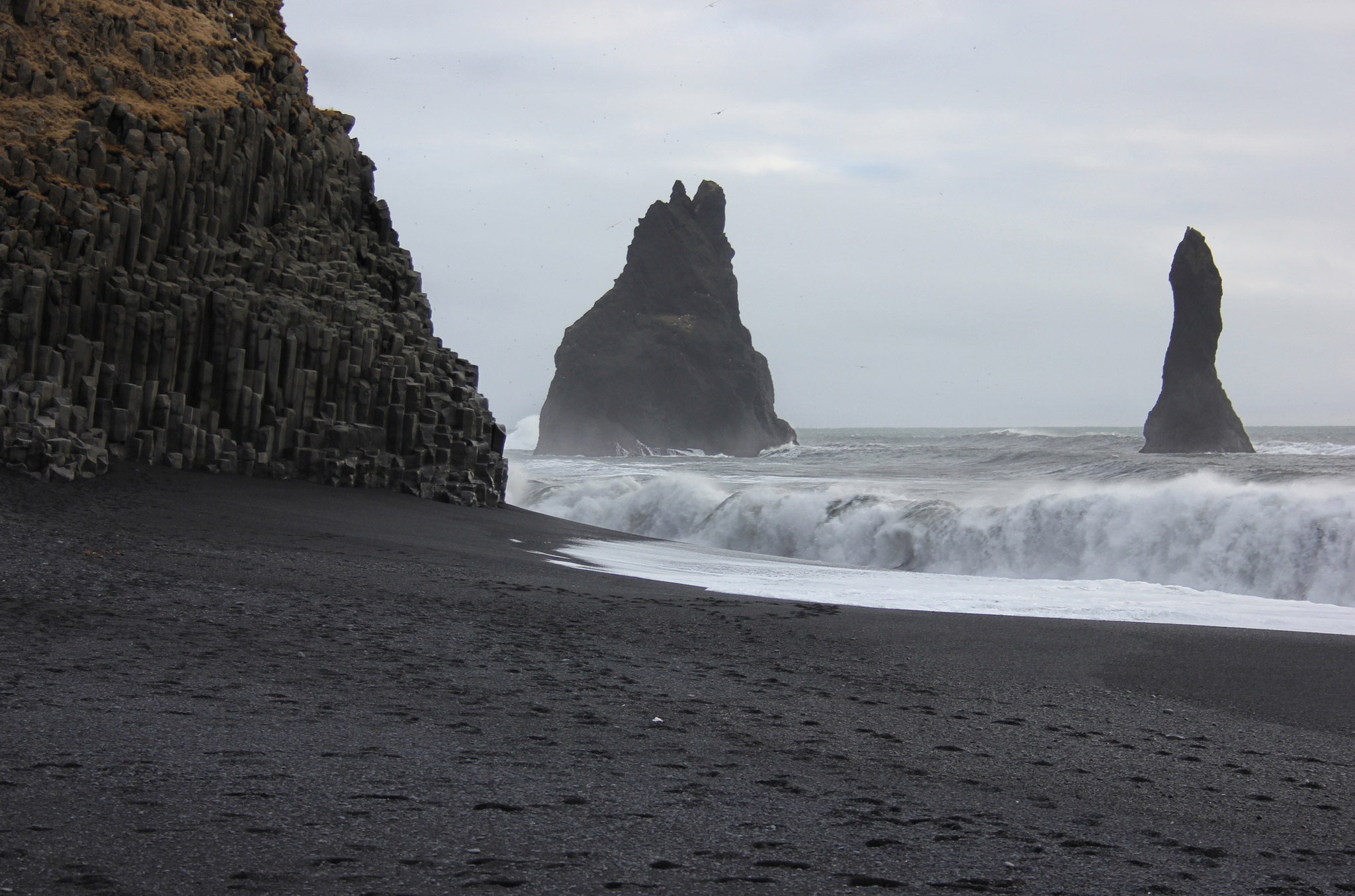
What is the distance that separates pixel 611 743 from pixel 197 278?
1544 cm

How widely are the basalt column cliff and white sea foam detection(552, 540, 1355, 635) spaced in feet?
18.8

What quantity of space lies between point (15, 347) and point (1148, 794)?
1578 centimetres

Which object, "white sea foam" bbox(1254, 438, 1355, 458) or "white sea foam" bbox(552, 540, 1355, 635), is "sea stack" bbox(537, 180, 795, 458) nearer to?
"white sea foam" bbox(1254, 438, 1355, 458)

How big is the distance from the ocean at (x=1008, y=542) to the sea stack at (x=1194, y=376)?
115ft

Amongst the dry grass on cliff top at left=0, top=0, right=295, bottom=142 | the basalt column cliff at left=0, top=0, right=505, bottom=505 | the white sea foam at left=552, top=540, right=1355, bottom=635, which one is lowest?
the white sea foam at left=552, top=540, right=1355, bottom=635

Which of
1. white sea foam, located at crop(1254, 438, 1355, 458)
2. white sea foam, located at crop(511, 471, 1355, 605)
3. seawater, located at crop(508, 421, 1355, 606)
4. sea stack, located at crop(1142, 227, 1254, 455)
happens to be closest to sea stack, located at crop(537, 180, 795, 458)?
sea stack, located at crop(1142, 227, 1254, 455)

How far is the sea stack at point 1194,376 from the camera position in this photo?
63.2m

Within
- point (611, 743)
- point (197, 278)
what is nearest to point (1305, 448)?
point (197, 278)

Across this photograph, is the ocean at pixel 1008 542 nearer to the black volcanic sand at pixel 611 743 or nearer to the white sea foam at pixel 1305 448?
the black volcanic sand at pixel 611 743

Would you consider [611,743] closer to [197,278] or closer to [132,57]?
[197,278]

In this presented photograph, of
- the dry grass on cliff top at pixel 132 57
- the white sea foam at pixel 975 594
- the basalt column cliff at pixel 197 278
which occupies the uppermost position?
the dry grass on cliff top at pixel 132 57

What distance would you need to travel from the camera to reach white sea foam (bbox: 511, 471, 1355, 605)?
56.3 feet

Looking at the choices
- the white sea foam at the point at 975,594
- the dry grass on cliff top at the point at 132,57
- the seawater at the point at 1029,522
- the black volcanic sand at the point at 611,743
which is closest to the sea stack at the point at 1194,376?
the seawater at the point at 1029,522

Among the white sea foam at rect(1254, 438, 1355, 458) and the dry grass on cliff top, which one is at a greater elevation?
the dry grass on cliff top
